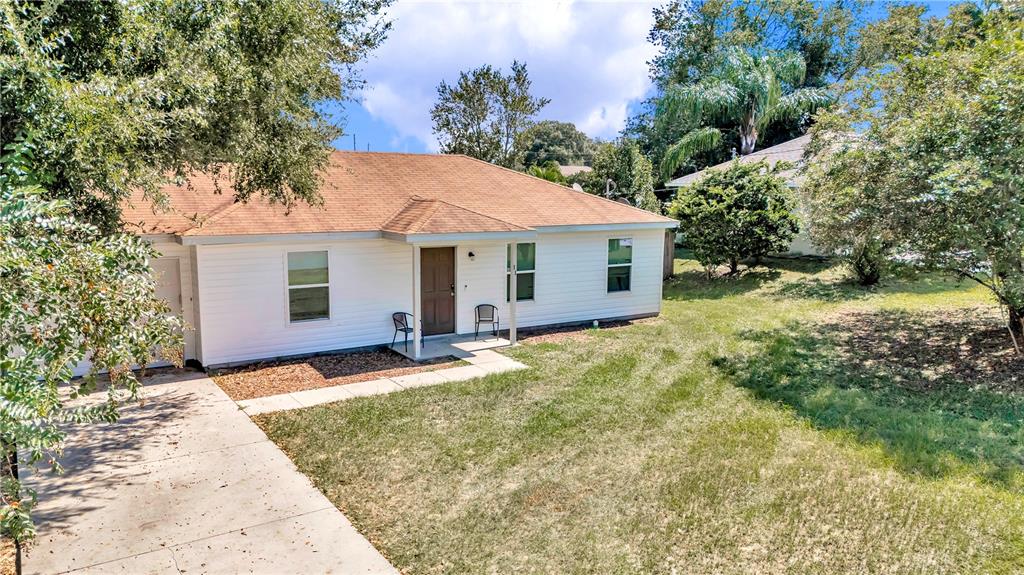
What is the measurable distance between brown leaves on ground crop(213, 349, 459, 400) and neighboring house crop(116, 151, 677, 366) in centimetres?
38

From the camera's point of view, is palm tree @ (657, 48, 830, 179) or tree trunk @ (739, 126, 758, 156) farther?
tree trunk @ (739, 126, 758, 156)

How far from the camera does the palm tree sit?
29.0 m

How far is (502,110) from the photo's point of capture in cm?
3553

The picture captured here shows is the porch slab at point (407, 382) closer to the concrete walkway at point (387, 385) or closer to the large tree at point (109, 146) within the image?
the concrete walkway at point (387, 385)

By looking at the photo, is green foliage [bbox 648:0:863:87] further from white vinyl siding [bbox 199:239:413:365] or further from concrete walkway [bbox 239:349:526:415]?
concrete walkway [bbox 239:349:526:415]

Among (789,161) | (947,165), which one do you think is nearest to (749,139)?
(789,161)

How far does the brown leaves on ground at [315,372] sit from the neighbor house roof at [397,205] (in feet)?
8.00

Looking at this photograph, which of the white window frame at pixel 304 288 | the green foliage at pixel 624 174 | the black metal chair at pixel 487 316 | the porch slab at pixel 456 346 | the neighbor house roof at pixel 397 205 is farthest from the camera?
the green foliage at pixel 624 174

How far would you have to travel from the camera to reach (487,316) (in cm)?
1348

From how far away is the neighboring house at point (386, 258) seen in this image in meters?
10.7

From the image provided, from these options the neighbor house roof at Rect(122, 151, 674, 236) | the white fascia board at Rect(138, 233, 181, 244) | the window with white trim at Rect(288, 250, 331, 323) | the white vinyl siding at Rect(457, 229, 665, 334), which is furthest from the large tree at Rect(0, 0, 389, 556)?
the white vinyl siding at Rect(457, 229, 665, 334)

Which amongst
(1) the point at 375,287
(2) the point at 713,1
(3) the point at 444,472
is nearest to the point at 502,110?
(2) the point at 713,1

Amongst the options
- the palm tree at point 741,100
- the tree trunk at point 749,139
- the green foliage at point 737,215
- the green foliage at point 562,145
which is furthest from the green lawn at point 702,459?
the green foliage at point 562,145

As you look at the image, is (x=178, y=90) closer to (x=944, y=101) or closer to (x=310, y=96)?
(x=310, y=96)
